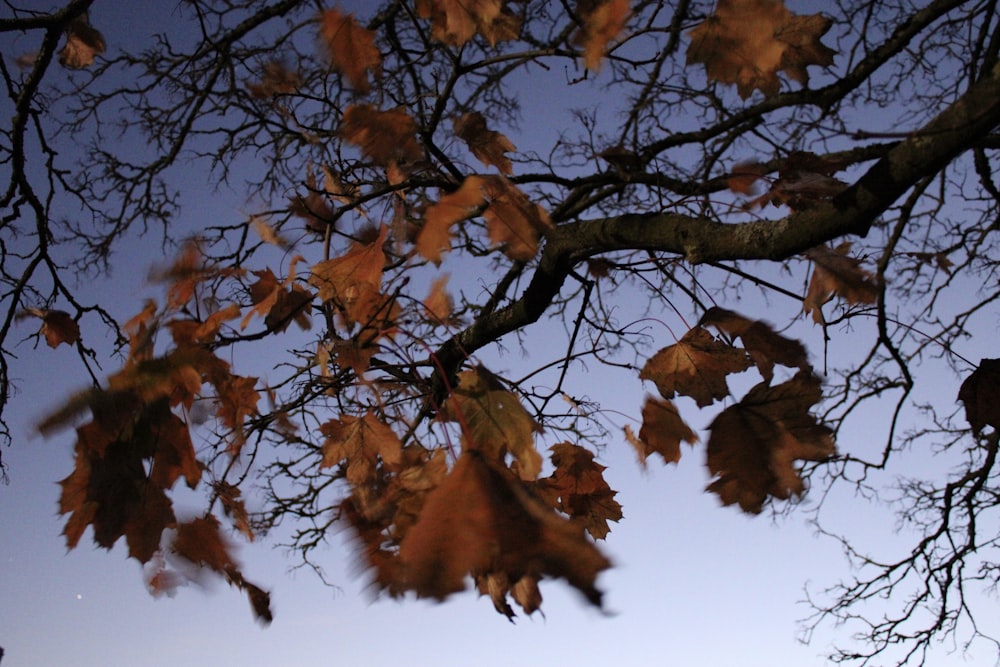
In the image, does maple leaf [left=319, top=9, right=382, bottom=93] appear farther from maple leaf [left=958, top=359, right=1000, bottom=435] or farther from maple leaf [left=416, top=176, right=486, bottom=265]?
maple leaf [left=958, top=359, right=1000, bottom=435]

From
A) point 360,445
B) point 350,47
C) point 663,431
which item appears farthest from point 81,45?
point 663,431

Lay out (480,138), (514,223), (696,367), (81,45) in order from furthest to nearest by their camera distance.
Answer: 1. (81,45)
2. (480,138)
3. (696,367)
4. (514,223)

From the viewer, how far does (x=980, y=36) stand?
272 centimetres

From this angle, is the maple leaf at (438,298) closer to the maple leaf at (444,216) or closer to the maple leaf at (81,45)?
the maple leaf at (444,216)

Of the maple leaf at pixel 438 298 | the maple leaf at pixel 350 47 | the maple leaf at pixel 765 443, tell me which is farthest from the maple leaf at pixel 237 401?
the maple leaf at pixel 765 443

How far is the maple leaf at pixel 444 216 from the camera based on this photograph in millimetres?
974

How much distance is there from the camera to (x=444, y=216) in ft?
3.34

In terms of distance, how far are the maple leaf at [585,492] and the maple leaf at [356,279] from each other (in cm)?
57

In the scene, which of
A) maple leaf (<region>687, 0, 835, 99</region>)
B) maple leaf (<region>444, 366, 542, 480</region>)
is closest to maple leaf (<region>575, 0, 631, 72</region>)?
maple leaf (<region>687, 0, 835, 99</region>)

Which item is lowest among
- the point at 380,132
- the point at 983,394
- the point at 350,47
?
the point at 983,394

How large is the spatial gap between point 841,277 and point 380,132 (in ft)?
2.88

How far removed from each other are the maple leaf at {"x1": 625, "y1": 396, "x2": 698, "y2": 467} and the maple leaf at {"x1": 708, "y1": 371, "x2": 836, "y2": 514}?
33 centimetres

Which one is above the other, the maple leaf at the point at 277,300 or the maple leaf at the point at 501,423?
the maple leaf at the point at 277,300

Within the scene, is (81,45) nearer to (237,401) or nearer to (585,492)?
(237,401)
